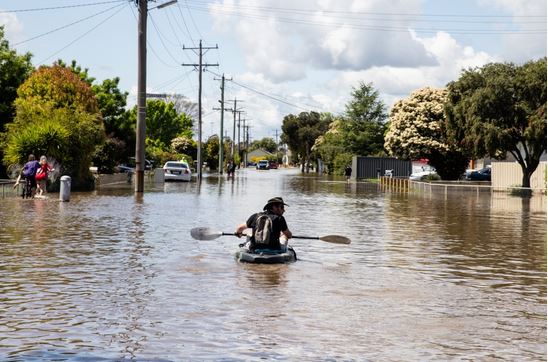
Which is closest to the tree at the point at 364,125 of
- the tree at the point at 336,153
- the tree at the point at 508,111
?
the tree at the point at 336,153

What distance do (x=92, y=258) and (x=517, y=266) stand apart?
7545 millimetres

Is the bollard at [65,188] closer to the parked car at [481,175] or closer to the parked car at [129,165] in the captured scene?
the parked car at [129,165]

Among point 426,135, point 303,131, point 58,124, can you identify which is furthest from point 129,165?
point 303,131

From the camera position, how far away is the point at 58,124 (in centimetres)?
4247

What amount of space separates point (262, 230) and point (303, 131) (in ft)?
452

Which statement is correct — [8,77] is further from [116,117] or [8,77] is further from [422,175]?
[422,175]

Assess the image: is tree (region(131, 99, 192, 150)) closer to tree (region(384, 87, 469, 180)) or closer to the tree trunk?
tree (region(384, 87, 469, 180))

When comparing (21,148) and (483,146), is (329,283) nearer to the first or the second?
(21,148)

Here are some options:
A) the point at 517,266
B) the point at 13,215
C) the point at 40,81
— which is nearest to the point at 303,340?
the point at 517,266

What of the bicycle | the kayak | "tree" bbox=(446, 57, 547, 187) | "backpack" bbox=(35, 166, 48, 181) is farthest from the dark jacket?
"tree" bbox=(446, 57, 547, 187)

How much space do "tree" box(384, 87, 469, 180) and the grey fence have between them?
63.3ft

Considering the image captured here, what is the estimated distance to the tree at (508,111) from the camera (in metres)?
49.9

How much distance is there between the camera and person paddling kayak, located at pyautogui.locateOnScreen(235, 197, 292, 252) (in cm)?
1505

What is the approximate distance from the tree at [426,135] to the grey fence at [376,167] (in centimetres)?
1930
